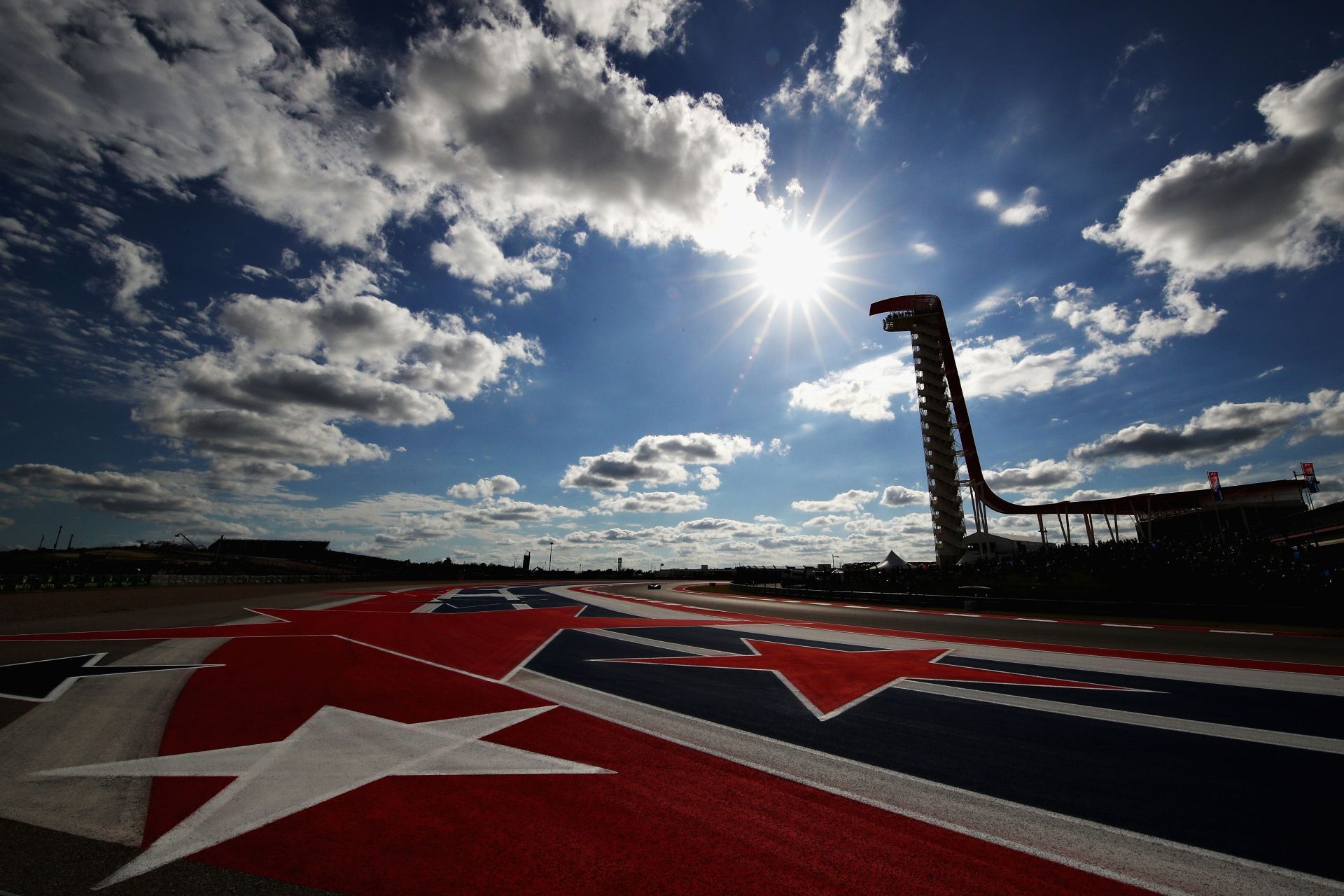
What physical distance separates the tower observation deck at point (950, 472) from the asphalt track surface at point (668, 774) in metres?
56.8

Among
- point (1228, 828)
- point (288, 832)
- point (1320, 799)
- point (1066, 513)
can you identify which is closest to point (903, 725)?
point (1228, 828)

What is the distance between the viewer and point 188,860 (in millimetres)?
3318

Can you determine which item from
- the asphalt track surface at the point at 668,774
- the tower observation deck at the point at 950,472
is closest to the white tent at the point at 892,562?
the tower observation deck at the point at 950,472

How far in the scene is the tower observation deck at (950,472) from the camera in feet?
204

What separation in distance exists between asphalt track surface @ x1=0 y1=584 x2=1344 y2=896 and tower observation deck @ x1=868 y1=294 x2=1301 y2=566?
186ft

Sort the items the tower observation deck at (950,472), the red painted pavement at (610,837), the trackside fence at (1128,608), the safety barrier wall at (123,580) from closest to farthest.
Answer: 1. the red painted pavement at (610,837)
2. the trackside fence at (1128,608)
3. the safety barrier wall at (123,580)
4. the tower observation deck at (950,472)

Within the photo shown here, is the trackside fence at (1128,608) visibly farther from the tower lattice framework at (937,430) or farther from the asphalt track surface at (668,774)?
the tower lattice framework at (937,430)

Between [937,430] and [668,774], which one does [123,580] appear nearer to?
[668,774]

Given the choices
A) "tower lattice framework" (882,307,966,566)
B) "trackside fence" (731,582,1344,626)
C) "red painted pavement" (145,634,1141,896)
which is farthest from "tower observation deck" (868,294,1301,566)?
"red painted pavement" (145,634,1141,896)

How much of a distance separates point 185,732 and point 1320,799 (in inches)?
421

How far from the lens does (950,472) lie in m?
63.7

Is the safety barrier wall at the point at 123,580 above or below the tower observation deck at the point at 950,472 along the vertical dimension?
below

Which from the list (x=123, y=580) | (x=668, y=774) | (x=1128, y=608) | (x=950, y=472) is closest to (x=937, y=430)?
(x=950, y=472)

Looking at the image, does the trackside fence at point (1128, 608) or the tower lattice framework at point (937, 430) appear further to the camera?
the tower lattice framework at point (937, 430)
